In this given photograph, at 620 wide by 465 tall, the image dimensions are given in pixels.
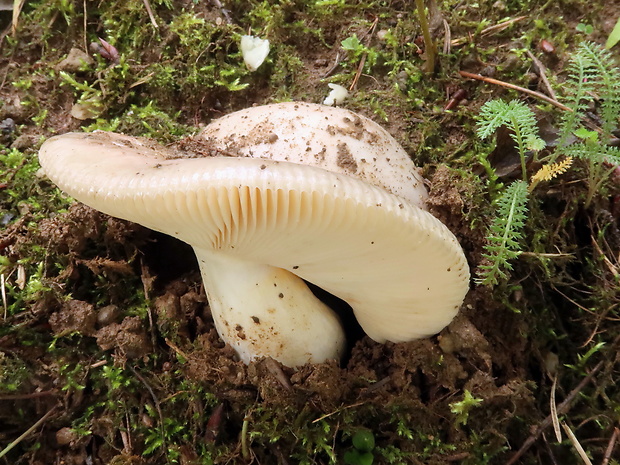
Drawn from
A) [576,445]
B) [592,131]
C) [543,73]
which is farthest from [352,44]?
Answer: [576,445]

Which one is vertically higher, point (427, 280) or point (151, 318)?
point (427, 280)

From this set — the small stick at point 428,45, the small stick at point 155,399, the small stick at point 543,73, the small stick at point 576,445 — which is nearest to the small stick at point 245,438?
the small stick at point 155,399

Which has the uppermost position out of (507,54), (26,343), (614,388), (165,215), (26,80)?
(507,54)

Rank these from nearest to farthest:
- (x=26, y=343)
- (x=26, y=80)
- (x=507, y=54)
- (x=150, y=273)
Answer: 1. (x=26, y=343)
2. (x=150, y=273)
3. (x=507, y=54)
4. (x=26, y=80)

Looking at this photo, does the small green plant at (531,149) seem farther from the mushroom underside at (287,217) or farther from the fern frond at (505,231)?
the mushroom underside at (287,217)

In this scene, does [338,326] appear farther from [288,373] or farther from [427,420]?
[427,420]

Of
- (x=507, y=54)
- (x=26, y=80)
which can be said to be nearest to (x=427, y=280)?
(x=507, y=54)

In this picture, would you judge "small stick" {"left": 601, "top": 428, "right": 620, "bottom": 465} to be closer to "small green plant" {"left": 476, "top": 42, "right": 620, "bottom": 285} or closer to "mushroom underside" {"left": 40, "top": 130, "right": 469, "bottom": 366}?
"small green plant" {"left": 476, "top": 42, "right": 620, "bottom": 285}
